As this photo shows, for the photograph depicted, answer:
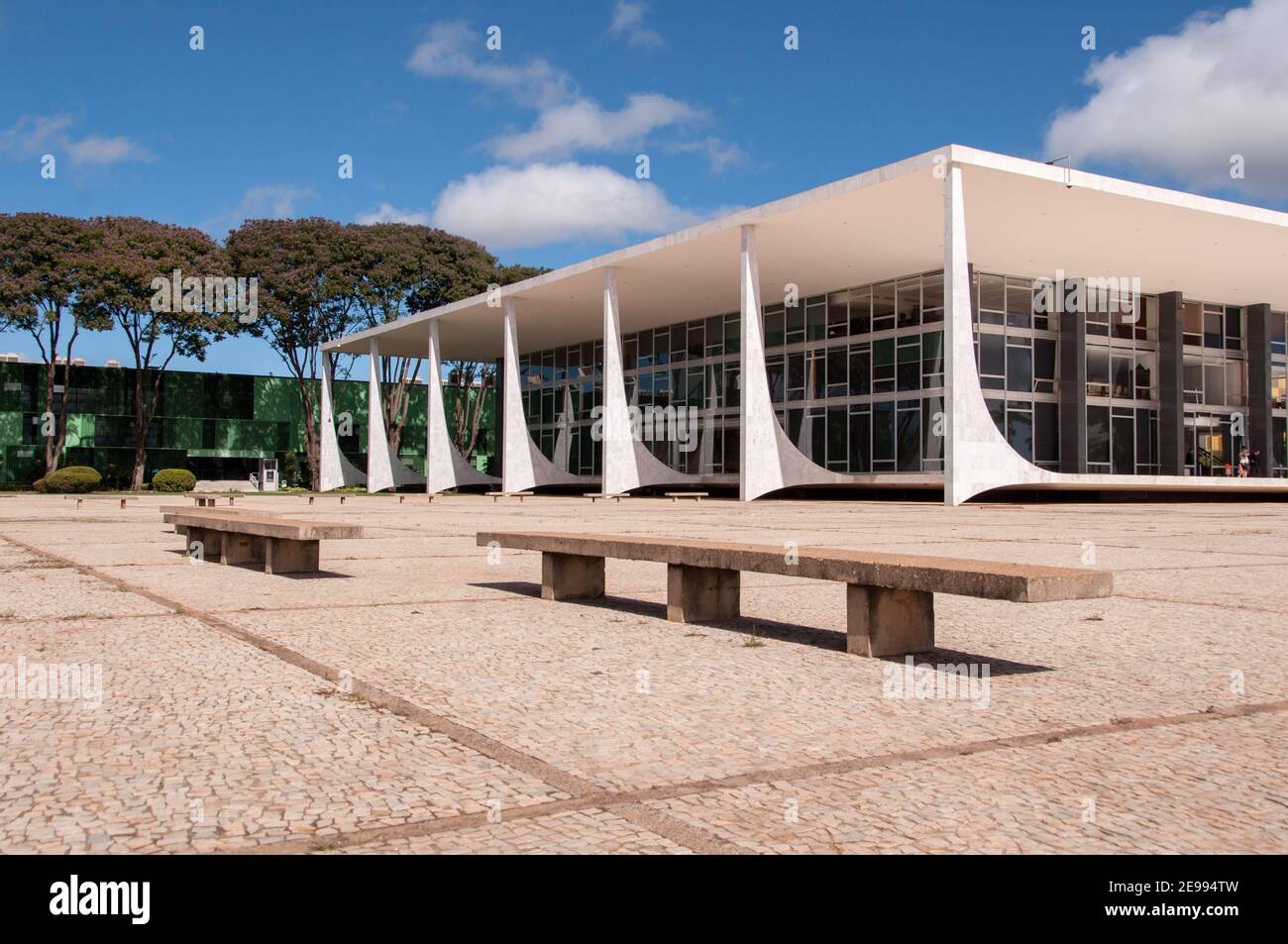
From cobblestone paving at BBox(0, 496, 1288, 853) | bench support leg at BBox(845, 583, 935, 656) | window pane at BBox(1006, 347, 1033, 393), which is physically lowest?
cobblestone paving at BBox(0, 496, 1288, 853)

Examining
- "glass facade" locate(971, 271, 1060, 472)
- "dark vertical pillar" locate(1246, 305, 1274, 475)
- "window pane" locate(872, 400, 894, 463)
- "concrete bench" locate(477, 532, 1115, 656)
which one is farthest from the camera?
"dark vertical pillar" locate(1246, 305, 1274, 475)

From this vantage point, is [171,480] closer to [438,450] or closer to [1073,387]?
[438,450]

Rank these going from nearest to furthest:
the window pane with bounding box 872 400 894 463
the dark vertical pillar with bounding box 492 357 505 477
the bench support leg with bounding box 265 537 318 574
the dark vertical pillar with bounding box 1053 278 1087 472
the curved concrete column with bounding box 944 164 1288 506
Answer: the bench support leg with bounding box 265 537 318 574, the curved concrete column with bounding box 944 164 1288 506, the dark vertical pillar with bounding box 1053 278 1087 472, the window pane with bounding box 872 400 894 463, the dark vertical pillar with bounding box 492 357 505 477

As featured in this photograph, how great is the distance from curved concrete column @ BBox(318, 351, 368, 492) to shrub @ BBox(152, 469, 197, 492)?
346 inches

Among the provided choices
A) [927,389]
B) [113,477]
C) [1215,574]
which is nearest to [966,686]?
[1215,574]

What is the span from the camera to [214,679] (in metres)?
4.80

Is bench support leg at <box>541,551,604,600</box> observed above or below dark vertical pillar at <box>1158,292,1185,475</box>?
below

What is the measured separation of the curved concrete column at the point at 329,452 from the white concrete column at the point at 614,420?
24151 mm

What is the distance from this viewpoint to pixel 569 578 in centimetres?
774

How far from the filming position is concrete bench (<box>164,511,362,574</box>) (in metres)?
8.35

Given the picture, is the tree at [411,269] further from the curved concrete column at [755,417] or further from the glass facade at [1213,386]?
the glass facade at [1213,386]

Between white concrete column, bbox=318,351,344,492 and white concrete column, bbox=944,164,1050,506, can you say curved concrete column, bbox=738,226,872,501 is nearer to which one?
white concrete column, bbox=944,164,1050,506

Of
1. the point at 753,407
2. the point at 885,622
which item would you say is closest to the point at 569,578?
the point at 885,622

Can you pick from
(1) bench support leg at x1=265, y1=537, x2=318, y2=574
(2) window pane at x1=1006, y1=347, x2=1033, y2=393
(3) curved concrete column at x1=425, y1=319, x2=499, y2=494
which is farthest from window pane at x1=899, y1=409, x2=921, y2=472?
(1) bench support leg at x1=265, y1=537, x2=318, y2=574
